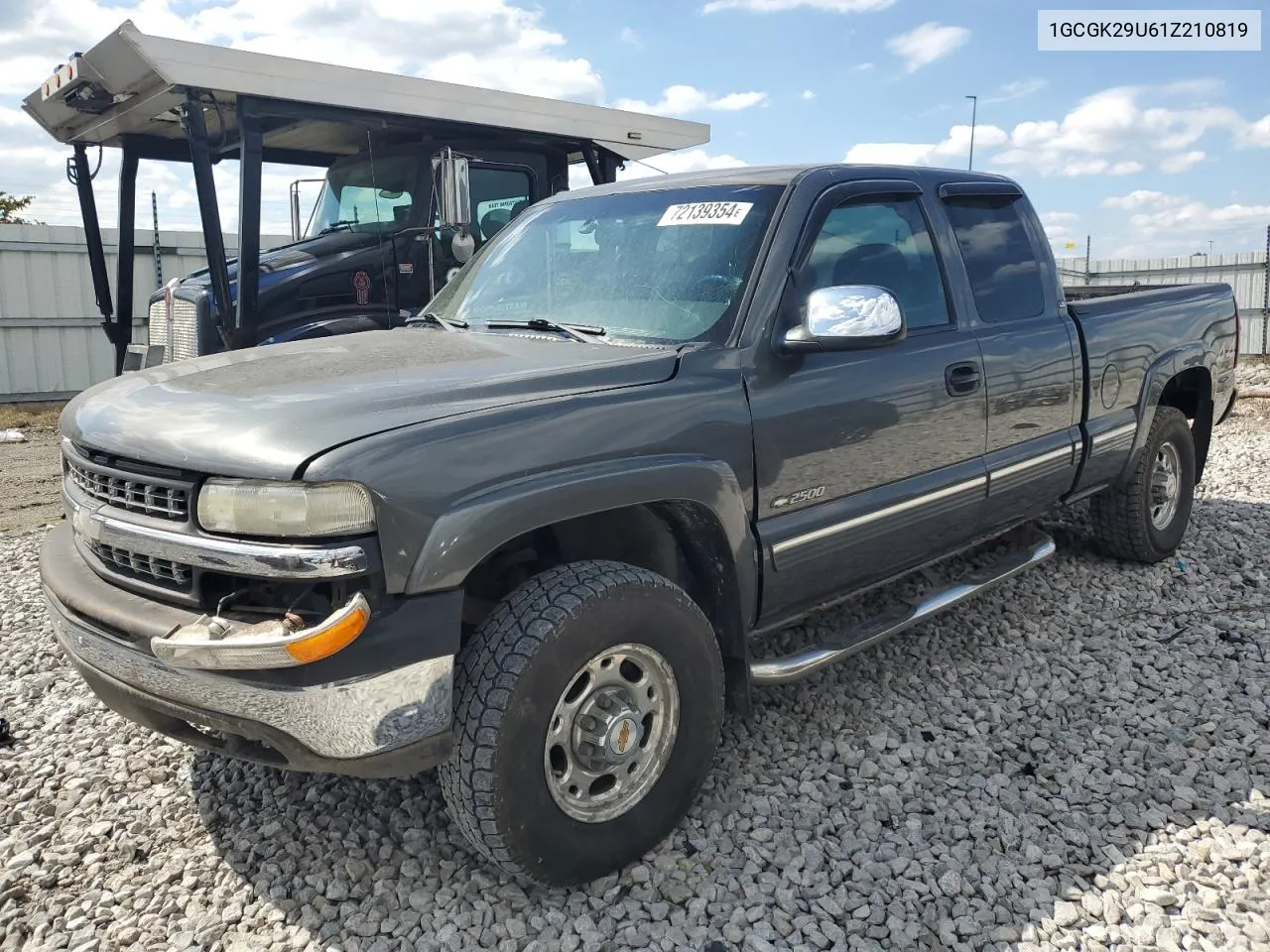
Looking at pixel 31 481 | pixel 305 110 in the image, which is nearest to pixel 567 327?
pixel 305 110

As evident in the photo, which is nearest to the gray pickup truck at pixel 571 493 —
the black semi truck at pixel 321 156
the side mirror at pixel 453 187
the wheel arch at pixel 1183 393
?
the wheel arch at pixel 1183 393

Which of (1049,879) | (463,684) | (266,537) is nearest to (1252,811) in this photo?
(1049,879)

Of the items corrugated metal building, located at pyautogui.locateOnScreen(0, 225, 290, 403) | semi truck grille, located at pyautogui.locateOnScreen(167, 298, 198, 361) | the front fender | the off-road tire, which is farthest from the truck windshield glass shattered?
corrugated metal building, located at pyautogui.locateOnScreen(0, 225, 290, 403)

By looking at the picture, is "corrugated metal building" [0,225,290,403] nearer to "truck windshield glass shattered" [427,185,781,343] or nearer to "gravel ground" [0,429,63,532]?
"gravel ground" [0,429,63,532]

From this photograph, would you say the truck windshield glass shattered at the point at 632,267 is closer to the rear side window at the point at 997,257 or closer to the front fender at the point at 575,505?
the front fender at the point at 575,505

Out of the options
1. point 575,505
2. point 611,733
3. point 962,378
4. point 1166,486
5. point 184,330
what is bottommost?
point 611,733

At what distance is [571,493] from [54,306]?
14.2 m

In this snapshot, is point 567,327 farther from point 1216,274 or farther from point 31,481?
point 1216,274

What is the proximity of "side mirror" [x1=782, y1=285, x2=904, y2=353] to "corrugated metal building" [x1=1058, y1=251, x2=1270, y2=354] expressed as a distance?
42.2ft

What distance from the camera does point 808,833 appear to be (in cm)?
293

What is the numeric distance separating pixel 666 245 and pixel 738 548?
108cm

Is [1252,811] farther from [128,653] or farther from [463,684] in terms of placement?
[128,653]

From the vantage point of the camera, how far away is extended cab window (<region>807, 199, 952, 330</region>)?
338 centimetres

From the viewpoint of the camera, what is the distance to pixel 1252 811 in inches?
117
